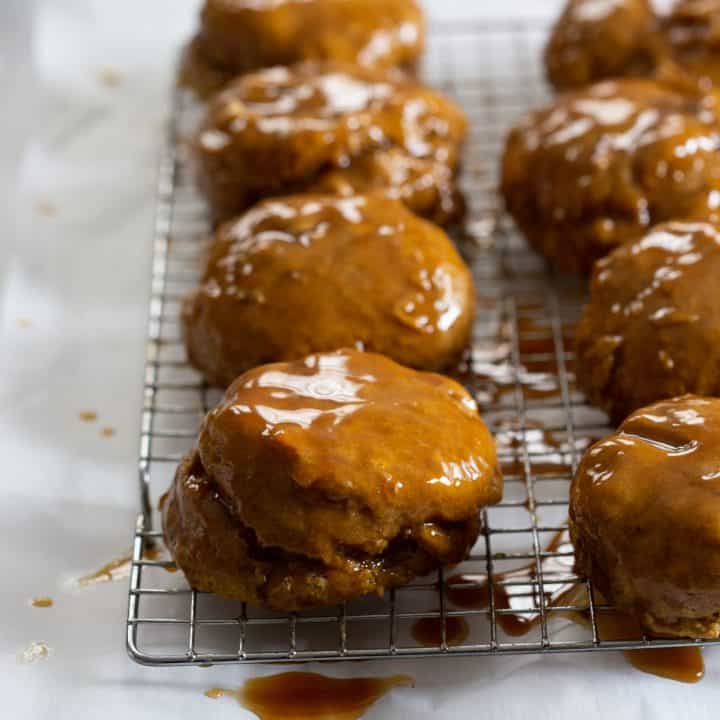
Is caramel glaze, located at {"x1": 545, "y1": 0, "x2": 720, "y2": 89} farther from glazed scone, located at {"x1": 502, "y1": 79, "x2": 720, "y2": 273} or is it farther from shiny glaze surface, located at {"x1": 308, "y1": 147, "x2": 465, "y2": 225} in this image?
shiny glaze surface, located at {"x1": 308, "y1": 147, "x2": 465, "y2": 225}

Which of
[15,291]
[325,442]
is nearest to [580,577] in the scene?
Answer: [325,442]

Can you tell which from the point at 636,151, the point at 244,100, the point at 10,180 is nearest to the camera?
the point at 636,151

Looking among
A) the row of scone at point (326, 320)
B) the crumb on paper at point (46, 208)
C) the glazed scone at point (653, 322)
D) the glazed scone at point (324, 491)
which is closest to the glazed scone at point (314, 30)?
the row of scone at point (326, 320)

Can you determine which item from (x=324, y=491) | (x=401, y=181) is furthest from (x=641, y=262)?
(x=324, y=491)

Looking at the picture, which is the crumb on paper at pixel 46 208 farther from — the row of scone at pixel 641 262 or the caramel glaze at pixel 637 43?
the caramel glaze at pixel 637 43

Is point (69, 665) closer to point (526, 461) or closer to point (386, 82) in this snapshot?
point (526, 461)

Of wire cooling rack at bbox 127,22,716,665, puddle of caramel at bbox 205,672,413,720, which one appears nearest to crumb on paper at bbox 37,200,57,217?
wire cooling rack at bbox 127,22,716,665
